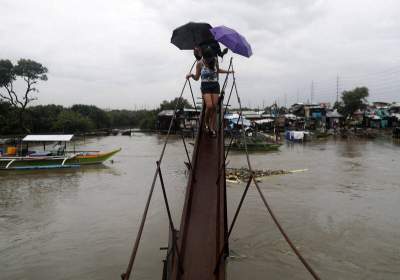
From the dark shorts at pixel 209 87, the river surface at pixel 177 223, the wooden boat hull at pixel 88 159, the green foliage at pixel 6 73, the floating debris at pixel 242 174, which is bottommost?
the river surface at pixel 177 223

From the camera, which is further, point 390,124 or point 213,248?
point 390,124

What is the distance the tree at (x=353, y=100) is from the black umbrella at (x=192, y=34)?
4267 centimetres

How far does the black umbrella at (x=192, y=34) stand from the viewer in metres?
5.95

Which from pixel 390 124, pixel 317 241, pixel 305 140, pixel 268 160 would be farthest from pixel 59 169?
pixel 390 124

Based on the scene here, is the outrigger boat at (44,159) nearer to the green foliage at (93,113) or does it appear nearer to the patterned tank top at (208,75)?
the patterned tank top at (208,75)

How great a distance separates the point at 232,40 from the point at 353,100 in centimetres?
4336

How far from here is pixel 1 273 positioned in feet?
19.7

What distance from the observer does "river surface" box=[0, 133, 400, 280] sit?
20.3 ft

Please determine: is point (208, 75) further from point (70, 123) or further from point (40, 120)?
point (70, 123)

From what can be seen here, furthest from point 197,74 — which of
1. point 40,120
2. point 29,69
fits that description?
point 40,120


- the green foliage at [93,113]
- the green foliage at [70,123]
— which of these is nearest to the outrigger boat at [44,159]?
the green foliage at [70,123]

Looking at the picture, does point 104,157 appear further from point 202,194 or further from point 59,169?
point 202,194

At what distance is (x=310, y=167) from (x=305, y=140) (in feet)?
50.2

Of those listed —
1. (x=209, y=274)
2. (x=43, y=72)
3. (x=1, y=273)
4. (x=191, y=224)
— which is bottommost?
(x=1, y=273)
